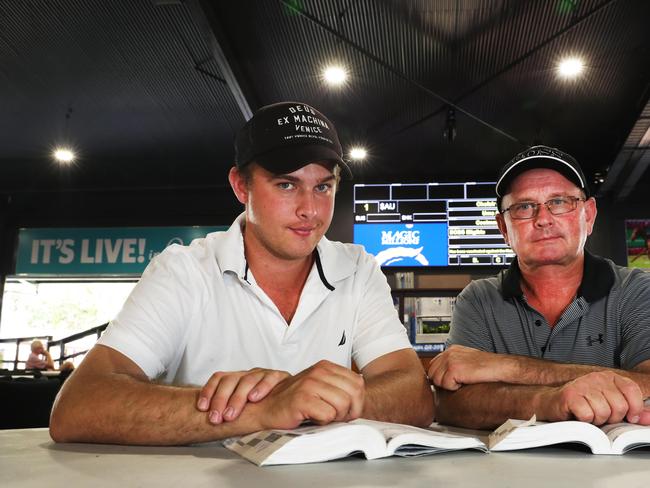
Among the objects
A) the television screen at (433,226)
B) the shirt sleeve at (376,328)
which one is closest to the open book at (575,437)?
the shirt sleeve at (376,328)

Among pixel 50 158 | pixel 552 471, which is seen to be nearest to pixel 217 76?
pixel 50 158

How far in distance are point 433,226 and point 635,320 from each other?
4.72 m

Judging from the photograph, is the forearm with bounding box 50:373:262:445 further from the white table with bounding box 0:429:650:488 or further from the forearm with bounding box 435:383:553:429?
the forearm with bounding box 435:383:553:429

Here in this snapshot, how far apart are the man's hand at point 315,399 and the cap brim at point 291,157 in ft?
2.17

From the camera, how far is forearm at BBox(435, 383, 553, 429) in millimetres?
1316

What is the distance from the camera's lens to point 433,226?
6.46 meters

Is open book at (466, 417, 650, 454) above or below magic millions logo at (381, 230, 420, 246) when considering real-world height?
below

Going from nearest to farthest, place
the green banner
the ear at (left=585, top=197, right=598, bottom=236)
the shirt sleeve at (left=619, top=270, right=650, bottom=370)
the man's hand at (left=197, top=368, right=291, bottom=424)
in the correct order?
the man's hand at (left=197, top=368, right=291, bottom=424), the shirt sleeve at (left=619, top=270, right=650, bottom=370), the ear at (left=585, top=197, right=598, bottom=236), the green banner

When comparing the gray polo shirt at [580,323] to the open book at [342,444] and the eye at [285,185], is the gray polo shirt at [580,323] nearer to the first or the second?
the eye at [285,185]

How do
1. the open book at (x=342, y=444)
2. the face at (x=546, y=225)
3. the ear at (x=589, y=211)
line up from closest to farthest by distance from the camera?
the open book at (x=342, y=444)
the face at (x=546, y=225)
the ear at (x=589, y=211)

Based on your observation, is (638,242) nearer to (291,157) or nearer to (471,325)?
(471,325)

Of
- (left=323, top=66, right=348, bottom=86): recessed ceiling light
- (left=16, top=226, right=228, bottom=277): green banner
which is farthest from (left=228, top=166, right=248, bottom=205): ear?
(left=16, top=226, right=228, bottom=277): green banner

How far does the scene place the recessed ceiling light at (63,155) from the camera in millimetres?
6637

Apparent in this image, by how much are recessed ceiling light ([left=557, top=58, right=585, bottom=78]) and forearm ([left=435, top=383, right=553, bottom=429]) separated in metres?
3.84
